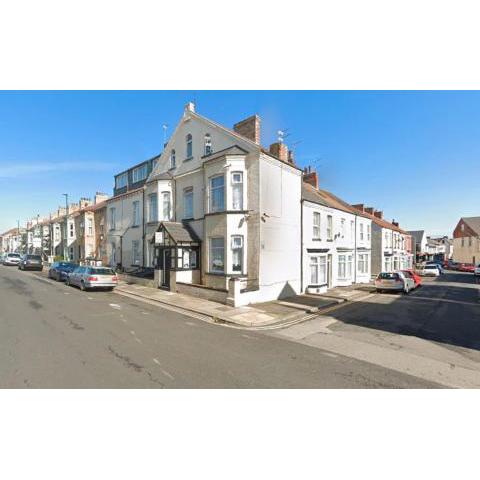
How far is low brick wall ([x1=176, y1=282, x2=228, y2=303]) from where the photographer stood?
42.9ft

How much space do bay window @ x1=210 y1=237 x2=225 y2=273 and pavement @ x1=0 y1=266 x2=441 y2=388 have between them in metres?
5.49

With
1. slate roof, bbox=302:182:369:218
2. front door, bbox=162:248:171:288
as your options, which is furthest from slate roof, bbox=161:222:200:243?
slate roof, bbox=302:182:369:218

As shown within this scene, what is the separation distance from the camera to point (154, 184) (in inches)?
785

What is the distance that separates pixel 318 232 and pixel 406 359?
13022mm

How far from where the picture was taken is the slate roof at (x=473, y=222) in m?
60.2

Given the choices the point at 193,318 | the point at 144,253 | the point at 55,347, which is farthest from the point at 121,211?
the point at 55,347

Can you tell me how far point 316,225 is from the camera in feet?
62.6

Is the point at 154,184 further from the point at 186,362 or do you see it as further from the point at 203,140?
the point at 186,362

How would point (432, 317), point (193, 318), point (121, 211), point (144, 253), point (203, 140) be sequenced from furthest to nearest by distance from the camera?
point (121, 211) < point (144, 253) < point (203, 140) < point (432, 317) < point (193, 318)

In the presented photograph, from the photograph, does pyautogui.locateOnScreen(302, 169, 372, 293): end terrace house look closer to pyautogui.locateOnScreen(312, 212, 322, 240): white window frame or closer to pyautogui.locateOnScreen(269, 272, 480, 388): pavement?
pyautogui.locateOnScreen(312, 212, 322, 240): white window frame

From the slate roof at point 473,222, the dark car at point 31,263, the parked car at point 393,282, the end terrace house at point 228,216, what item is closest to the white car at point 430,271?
the parked car at point 393,282

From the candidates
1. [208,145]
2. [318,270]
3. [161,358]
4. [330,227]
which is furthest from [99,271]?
[330,227]

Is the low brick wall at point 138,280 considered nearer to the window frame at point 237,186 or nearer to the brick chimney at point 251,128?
the window frame at point 237,186

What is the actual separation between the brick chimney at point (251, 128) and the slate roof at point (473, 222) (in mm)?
68675
